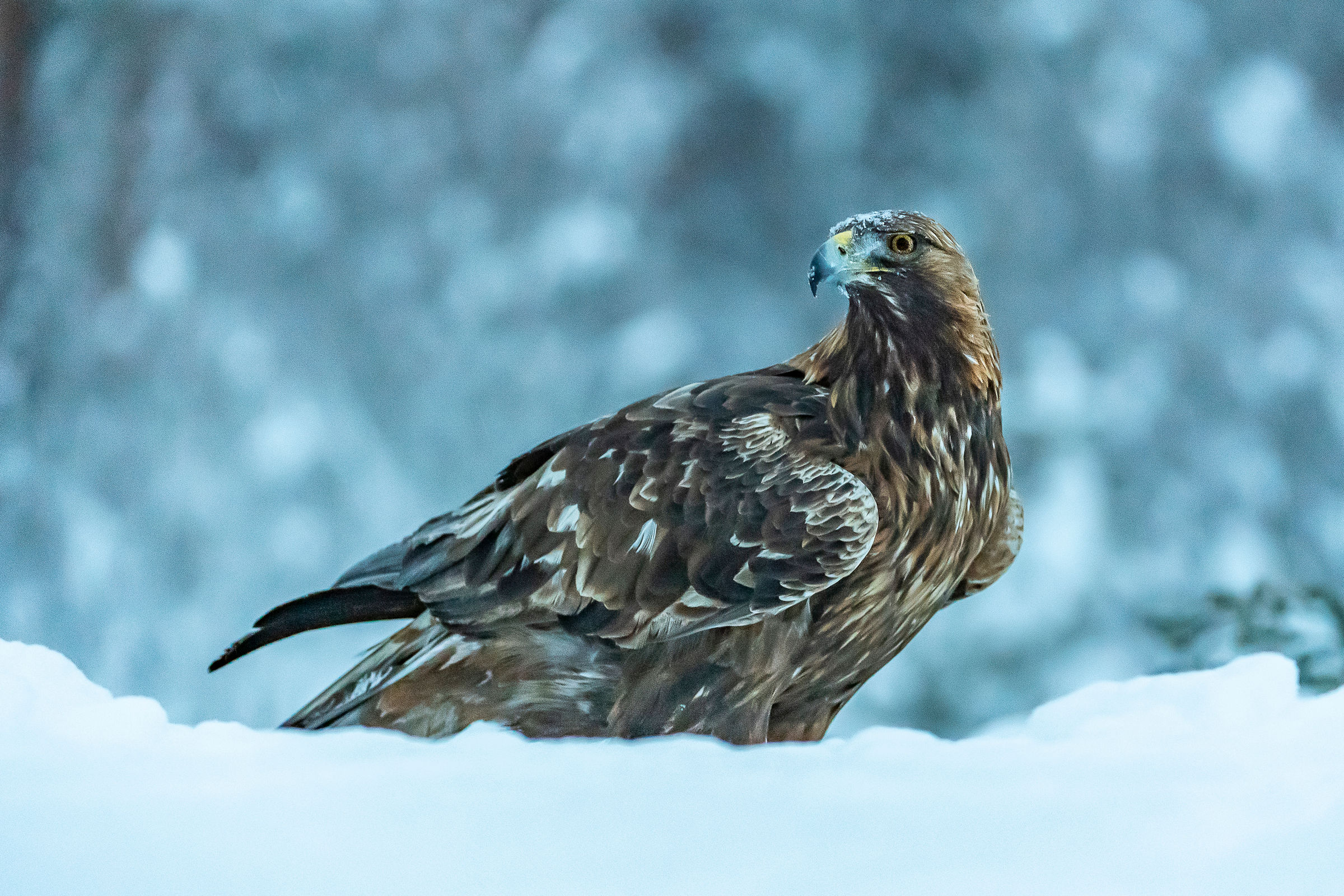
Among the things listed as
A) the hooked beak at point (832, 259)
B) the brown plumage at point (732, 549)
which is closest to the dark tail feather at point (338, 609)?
the brown plumage at point (732, 549)

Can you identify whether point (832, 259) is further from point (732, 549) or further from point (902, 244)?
point (732, 549)

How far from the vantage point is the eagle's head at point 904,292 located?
160cm

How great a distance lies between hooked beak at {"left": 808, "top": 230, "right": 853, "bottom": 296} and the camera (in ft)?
5.22

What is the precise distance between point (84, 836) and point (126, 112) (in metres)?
1.72

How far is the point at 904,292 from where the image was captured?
160 centimetres

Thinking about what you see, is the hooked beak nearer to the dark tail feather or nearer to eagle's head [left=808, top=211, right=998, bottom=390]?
eagle's head [left=808, top=211, right=998, bottom=390]

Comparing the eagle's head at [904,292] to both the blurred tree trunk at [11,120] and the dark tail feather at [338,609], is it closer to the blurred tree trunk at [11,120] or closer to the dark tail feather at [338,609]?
the dark tail feather at [338,609]

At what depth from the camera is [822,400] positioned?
5.36 feet

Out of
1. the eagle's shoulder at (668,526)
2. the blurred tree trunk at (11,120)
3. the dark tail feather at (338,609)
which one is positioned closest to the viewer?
the eagle's shoulder at (668,526)

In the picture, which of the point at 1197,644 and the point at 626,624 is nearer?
the point at 626,624

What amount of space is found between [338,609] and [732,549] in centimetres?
65

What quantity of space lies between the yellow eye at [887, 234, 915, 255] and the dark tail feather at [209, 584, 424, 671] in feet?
2.89

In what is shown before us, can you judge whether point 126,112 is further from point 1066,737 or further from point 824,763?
point 1066,737

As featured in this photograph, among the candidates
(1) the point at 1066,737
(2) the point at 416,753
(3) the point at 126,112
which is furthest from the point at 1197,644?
(3) the point at 126,112
